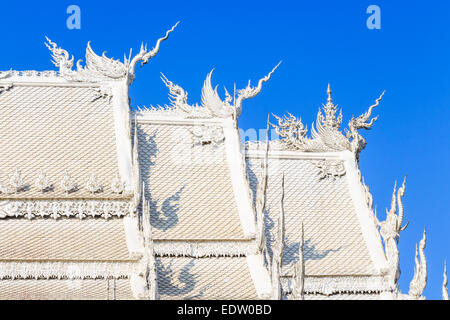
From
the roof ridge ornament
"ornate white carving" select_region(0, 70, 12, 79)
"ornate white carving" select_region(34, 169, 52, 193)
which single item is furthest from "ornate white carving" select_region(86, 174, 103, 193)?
"ornate white carving" select_region(0, 70, 12, 79)

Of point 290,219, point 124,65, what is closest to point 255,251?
point 290,219

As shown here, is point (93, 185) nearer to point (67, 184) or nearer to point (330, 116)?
point (67, 184)

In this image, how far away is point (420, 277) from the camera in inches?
1355

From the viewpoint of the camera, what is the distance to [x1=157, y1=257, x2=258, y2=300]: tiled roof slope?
33.0 metres

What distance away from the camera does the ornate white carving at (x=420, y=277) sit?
3434 cm

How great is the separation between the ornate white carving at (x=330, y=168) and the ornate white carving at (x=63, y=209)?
7.44 metres

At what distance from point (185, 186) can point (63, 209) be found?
4.37m

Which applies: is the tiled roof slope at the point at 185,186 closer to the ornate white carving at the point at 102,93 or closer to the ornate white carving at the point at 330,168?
the ornate white carving at the point at 102,93

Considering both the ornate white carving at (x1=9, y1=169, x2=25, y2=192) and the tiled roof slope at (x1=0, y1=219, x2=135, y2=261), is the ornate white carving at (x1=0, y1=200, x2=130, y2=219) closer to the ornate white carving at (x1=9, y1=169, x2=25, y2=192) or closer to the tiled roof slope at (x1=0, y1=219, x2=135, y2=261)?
the tiled roof slope at (x1=0, y1=219, x2=135, y2=261)

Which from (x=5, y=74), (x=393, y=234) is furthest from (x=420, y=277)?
(x=5, y=74)

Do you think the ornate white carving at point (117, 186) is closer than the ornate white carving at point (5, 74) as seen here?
Yes

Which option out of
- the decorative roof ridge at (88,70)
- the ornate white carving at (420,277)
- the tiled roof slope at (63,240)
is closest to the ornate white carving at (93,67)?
the decorative roof ridge at (88,70)
